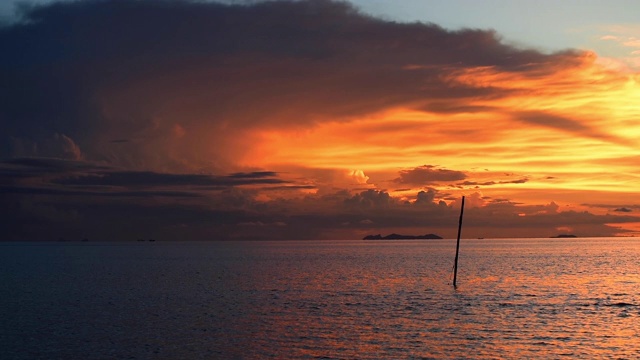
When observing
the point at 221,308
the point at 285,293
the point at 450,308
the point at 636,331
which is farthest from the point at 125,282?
the point at 636,331

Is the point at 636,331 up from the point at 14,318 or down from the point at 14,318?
up

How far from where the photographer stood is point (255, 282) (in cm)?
10869

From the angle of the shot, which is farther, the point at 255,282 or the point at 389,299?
the point at 255,282

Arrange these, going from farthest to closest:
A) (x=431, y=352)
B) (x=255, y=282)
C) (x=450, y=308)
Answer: (x=255, y=282) → (x=450, y=308) → (x=431, y=352)

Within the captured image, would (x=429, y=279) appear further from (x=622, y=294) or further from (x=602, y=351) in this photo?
(x=602, y=351)

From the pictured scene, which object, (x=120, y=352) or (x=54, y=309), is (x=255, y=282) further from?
(x=120, y=352)

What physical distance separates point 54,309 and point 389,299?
37.9m

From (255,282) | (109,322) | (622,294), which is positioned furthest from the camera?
(255,282)

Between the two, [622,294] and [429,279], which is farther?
[429,279]

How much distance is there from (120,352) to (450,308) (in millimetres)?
35104

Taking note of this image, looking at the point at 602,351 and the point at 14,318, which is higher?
the point at 602,351

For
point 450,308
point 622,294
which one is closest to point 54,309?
point 450,308

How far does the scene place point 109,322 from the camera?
203ft

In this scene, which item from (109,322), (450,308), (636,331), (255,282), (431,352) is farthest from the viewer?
(255,282)
